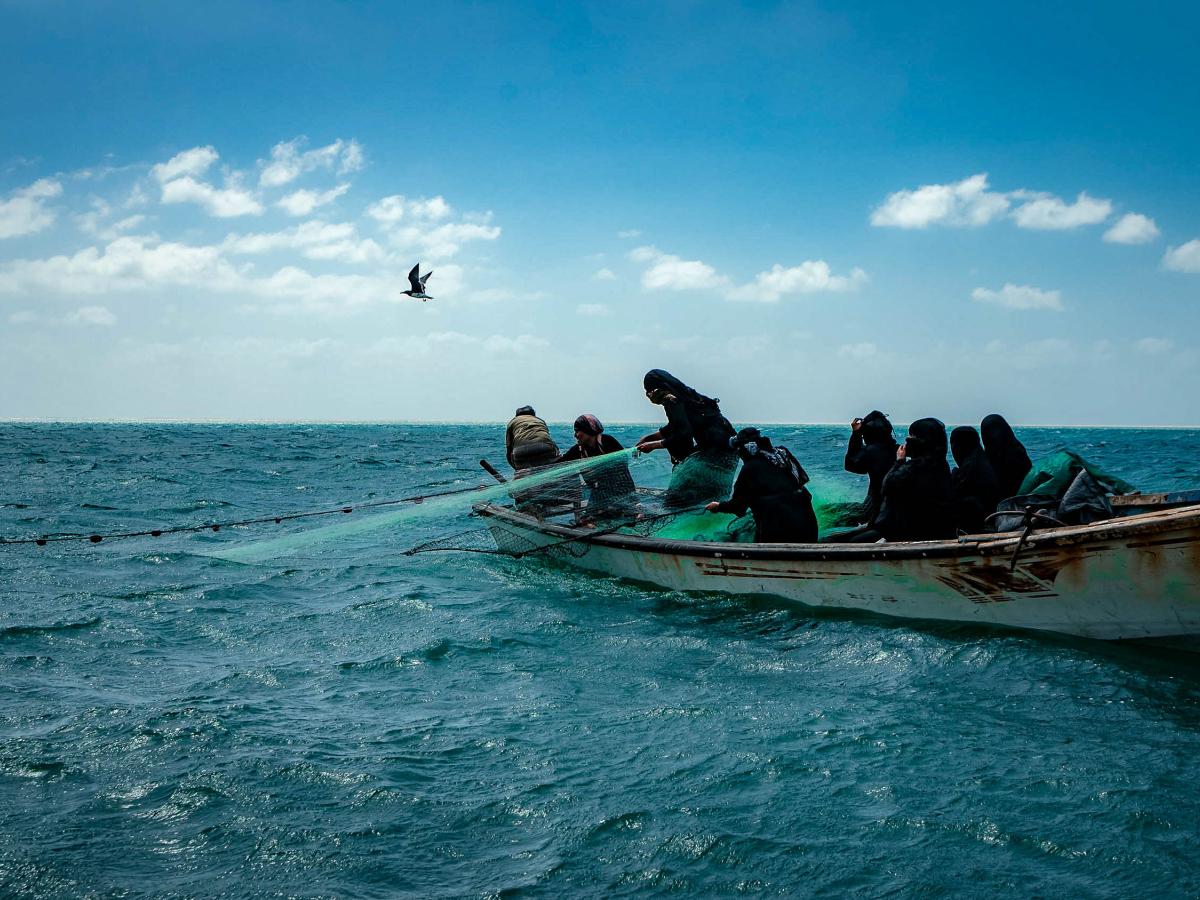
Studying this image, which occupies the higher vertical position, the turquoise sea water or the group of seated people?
the group of seated people

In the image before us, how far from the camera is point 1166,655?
6281 millimetres

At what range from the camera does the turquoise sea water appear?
12.7ft

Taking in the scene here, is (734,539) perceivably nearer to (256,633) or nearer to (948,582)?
(948,582)

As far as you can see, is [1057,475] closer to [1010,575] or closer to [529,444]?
[1010,575]

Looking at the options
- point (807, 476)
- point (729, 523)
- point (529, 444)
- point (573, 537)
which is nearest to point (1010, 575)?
point (807, 476)

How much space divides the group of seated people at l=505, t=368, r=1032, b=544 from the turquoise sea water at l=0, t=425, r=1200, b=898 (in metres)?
0.91

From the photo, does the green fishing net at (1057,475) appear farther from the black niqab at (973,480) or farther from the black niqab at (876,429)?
the black niqab at (876,429)

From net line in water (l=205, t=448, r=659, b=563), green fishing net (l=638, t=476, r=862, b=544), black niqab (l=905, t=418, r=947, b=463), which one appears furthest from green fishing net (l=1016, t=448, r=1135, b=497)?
net line in water (l=205, t=448, r=659, b=563)

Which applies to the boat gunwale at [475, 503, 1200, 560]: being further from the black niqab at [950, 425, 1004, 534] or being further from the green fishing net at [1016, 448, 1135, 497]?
the green fishing net at [1016, 448, 1135, 497]

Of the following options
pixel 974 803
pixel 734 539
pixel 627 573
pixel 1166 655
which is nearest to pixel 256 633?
pixel 627 573

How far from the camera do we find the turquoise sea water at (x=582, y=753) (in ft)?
12.7

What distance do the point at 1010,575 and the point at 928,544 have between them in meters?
0.62

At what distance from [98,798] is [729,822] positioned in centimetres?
306

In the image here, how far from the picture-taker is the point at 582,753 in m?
5.20
